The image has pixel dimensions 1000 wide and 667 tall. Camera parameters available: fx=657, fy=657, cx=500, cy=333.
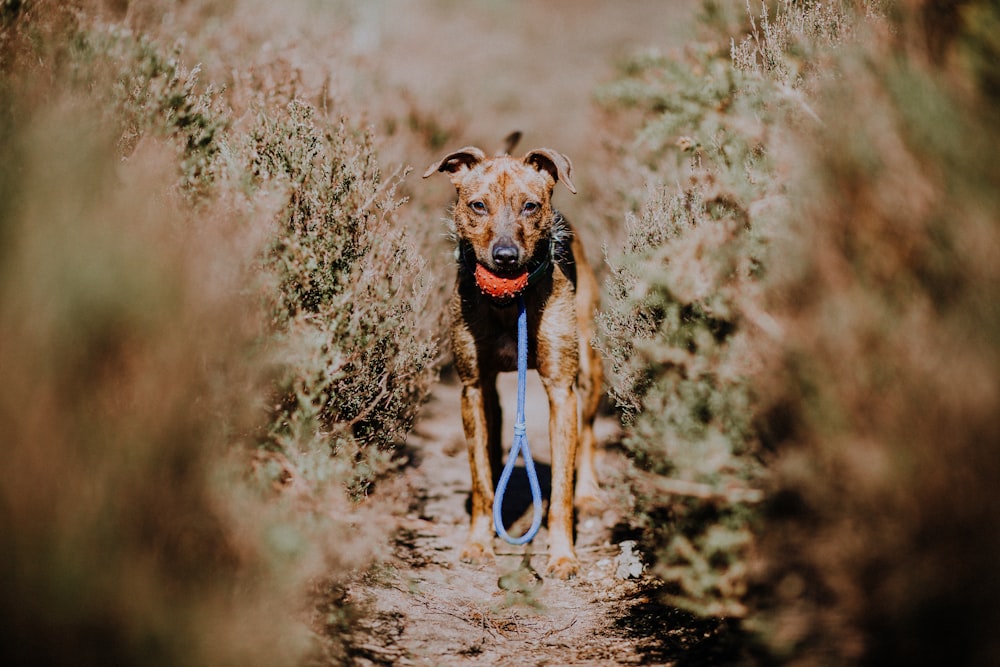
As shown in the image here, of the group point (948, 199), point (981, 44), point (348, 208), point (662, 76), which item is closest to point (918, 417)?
point (948, 199)

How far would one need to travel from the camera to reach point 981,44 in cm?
210

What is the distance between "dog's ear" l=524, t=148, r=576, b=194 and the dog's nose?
57 centimetres

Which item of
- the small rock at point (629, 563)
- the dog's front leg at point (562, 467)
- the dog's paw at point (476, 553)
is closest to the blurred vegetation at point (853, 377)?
the small rock at point (629, 563)

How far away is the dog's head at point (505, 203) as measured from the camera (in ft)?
12.7

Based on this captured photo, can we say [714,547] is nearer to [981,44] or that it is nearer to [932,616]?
[932,616]

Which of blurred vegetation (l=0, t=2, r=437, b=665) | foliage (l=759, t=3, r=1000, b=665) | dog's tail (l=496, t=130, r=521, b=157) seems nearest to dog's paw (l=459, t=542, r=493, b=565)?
blurred vegetation (l=0, t=2, r=437, b=665)

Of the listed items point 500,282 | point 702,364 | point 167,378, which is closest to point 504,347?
point 500,282

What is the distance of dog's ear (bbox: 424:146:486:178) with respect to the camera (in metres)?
4.29

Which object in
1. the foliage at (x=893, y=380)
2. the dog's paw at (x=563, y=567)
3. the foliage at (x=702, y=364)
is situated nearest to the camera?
the foliage at (x=893, y=380)

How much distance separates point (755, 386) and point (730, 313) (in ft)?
1.54

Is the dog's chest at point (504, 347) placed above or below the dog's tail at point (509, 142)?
below

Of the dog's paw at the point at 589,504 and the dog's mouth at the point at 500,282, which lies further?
the dog's paw at the point at 589,504

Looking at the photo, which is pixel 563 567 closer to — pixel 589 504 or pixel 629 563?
pixel 629 563

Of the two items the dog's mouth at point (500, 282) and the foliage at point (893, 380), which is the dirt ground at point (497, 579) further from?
the dog's mouth at point (500, 282)
